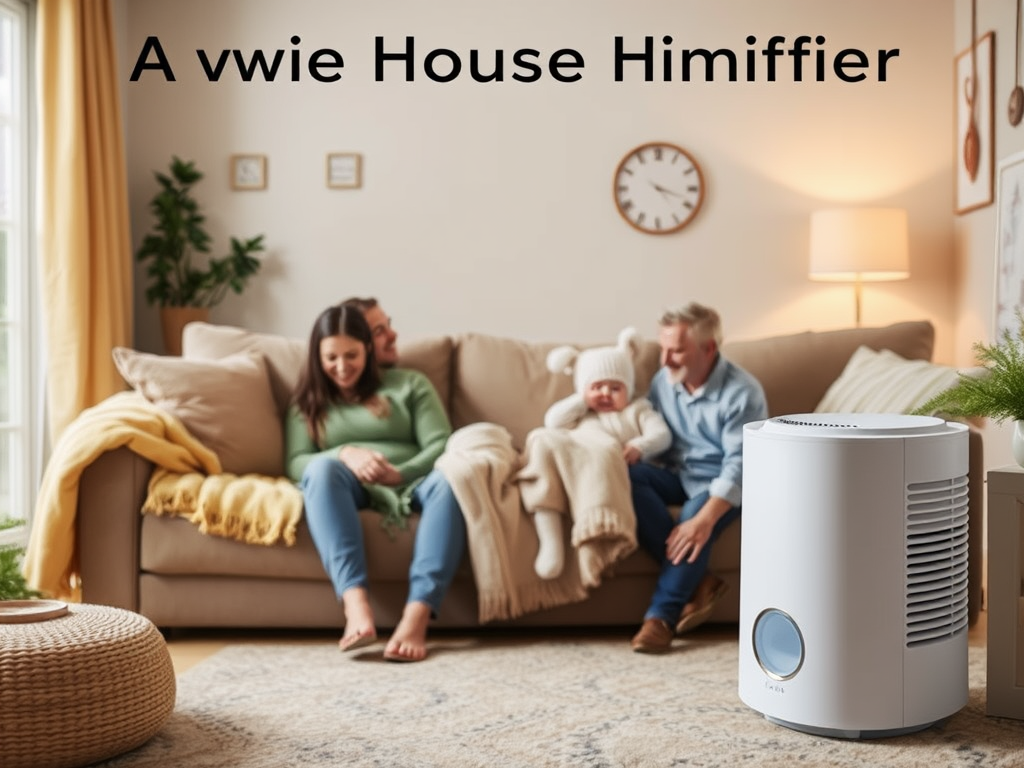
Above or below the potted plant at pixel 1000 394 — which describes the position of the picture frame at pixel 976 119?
above

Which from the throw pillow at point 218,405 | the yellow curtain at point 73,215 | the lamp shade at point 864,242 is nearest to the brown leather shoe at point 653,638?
the throw pillow at point 218,405

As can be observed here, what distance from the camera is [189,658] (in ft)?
8.71

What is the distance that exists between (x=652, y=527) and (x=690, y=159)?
6.33 ft

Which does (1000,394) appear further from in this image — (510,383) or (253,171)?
(253,171)

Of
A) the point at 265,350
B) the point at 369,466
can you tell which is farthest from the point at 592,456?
the point at 265,350

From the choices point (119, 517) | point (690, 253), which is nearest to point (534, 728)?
point (119, 517)

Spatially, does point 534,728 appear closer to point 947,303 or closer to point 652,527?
point 652,527

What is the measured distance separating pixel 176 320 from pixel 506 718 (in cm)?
253

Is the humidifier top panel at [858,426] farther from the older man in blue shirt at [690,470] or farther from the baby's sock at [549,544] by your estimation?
the baby's sock at [549,544]

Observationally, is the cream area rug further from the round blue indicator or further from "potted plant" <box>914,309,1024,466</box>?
"potted plant" <box>914,309,1024,466</box>

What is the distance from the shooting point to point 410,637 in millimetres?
2611

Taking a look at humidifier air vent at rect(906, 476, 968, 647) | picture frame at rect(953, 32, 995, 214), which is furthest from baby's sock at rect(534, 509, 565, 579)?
picture frame at rect(953, 32, 995, 214)

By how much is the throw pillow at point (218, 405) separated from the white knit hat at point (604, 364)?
0.85 metres

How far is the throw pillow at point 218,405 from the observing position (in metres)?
3.08
